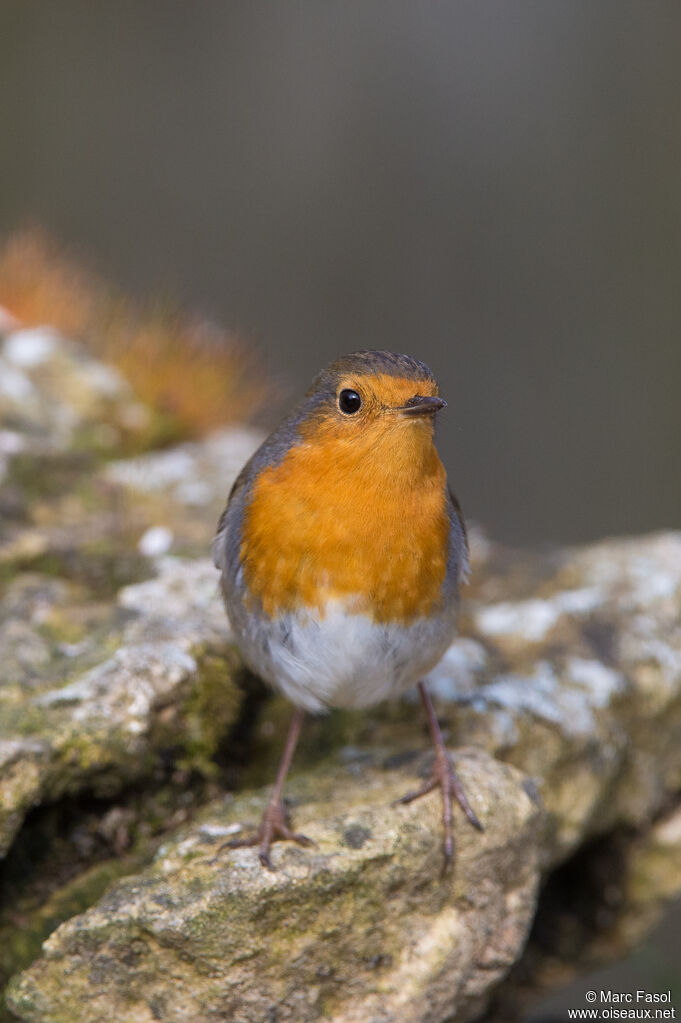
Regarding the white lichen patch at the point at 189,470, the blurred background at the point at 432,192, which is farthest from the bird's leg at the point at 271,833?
the blurred background at the point at 432,192

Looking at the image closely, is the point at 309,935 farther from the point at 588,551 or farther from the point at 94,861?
the point at 588,551

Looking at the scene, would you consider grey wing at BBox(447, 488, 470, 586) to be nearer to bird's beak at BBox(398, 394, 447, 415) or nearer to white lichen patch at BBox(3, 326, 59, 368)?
bird's beak at BBox(398, 394, 447, 415)

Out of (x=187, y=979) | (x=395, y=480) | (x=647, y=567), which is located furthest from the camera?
(x=647, y=567)

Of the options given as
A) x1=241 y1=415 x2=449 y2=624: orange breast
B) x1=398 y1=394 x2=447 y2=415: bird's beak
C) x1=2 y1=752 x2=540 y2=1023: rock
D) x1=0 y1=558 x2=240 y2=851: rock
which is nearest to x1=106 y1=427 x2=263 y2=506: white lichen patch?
x1=0 y1=558 x2=240 y2=851: rock

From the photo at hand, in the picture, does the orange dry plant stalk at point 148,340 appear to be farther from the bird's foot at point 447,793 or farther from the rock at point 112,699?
the bird's foot at point 447,793

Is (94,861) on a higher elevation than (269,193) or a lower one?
lower

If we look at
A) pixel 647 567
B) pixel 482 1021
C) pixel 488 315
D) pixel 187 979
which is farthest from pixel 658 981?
pixel 488 315
